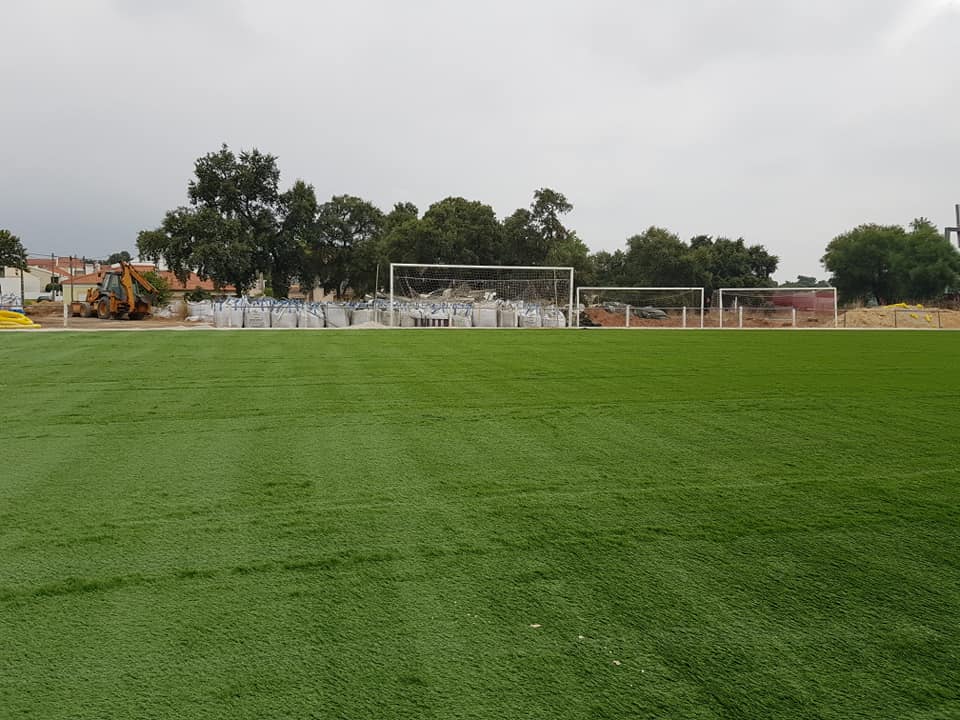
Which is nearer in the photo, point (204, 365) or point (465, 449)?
point (465, 449)

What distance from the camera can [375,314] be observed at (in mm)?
30547

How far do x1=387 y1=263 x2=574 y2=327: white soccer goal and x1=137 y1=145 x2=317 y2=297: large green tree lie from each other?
47.4ft

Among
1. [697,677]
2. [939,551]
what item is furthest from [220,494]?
[939,551]

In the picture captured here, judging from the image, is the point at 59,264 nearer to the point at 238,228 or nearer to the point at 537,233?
the point at 238,228

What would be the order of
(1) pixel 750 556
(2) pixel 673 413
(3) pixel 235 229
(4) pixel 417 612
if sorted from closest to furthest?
(4) pixel 417 612
(1) pixel 750 556
(2) pixel 673 413
(3) pixel 235 229

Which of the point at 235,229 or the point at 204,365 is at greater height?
the point at 235,229

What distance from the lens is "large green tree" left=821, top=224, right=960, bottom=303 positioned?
44.6 metres

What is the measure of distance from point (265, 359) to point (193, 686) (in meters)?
10.2

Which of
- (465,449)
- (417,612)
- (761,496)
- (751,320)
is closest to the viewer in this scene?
(417,612)

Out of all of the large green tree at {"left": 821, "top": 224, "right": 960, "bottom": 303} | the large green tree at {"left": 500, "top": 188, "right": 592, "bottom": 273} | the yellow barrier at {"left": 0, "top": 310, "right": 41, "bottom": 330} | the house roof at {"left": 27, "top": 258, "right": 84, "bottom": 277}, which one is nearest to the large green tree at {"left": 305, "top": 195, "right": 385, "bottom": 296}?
the large green tree at {"left": 500, "top": 188, "right": 592, "bottom": 273}

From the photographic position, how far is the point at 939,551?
3061mm

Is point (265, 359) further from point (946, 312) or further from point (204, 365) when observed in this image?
point (946, 312)

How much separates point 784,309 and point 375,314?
2147 centimetres

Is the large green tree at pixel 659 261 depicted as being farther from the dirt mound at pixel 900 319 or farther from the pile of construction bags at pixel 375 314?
the pile of construction bags at pixel 375 314
